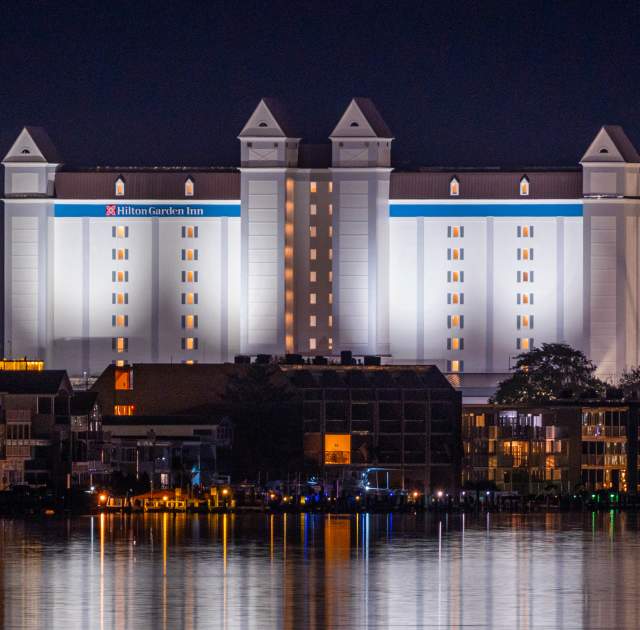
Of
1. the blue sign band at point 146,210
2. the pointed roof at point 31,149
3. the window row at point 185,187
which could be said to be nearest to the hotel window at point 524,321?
the blue sign band at point 146,210

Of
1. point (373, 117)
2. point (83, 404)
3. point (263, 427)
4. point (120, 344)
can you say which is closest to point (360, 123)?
point (373, 117)

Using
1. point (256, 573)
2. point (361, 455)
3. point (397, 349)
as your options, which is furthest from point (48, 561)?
point (397, 349)

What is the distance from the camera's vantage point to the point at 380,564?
268ft

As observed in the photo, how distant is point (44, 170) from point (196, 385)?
40.0 metres

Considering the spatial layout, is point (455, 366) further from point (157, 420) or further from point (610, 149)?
point (157, 420)

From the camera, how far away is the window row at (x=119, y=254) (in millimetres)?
191375

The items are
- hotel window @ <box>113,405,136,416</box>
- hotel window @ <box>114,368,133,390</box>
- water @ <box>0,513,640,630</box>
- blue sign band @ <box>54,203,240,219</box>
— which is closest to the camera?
water @ <box>0,513,640,630</box>

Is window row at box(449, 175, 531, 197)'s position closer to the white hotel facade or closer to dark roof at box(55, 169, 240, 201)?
the white hotel facade

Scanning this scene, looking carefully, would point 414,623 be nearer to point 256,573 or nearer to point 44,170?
point 256,573

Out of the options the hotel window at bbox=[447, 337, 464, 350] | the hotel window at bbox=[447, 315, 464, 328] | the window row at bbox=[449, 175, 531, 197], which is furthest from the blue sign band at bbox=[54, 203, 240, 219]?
the hotel window at bbox=[447, 337, 464, 350]

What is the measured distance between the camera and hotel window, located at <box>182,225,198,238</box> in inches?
7525

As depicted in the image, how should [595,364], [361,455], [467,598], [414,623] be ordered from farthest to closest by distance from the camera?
[595,364] < [361,455] < [467,598] < [414,623]

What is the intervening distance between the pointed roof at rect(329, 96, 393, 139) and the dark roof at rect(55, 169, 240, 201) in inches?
347

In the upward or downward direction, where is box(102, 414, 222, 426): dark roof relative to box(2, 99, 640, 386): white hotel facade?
downward
